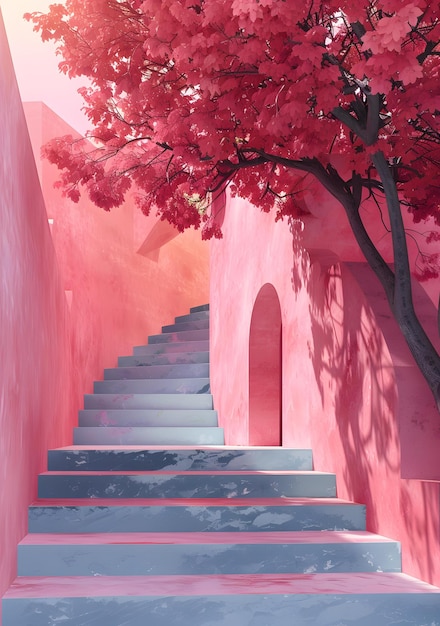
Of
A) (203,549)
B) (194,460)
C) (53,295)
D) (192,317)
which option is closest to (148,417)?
Answer: (53,295)

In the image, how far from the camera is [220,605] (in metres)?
3.49

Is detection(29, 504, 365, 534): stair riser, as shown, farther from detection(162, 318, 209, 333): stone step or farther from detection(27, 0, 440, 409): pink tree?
detection(162, 318, 209, 333): stone step

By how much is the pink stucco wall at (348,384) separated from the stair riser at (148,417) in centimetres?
69

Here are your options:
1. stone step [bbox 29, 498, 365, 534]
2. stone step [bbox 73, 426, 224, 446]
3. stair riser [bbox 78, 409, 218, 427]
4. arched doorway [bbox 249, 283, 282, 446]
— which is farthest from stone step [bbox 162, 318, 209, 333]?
stone step [bbox 29, 498, 365, 534]

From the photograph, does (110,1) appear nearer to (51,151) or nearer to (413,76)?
(51,151)

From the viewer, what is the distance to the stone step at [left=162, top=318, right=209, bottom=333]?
431 inches

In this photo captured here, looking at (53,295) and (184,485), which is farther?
(53,295)

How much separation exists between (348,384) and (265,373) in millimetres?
2339

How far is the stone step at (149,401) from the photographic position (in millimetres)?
8430

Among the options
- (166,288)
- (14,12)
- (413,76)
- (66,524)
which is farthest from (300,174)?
(14,12)

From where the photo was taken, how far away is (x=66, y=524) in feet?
14.6

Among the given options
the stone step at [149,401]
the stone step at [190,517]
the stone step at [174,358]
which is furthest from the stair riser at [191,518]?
the stone step at [174,358]

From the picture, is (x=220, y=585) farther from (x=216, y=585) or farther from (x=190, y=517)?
(x=190, y=517)

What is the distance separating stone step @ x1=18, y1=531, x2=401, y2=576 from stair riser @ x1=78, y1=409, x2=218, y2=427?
3.70m
